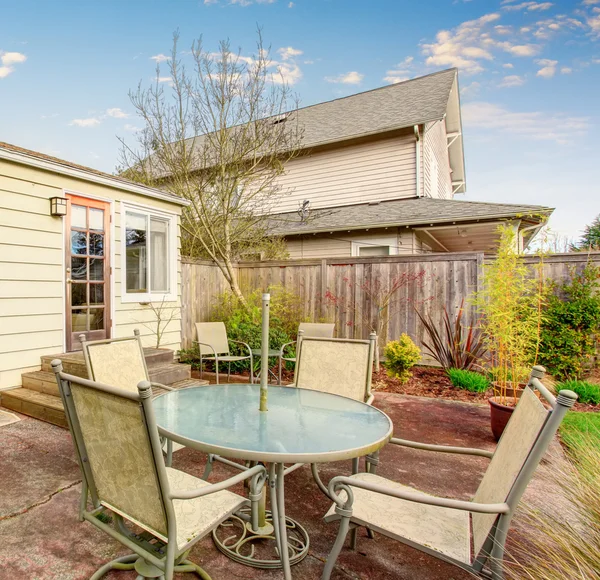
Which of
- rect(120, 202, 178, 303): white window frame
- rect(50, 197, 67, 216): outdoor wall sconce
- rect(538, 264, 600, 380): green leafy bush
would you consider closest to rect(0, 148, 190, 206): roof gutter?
rect(120, 202, 178, 303): white window frame

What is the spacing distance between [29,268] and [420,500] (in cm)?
485

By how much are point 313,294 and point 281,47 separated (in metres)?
5.02

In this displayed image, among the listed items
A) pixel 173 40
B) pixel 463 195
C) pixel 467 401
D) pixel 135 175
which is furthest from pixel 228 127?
pixel 463 195

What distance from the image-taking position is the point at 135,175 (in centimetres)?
886

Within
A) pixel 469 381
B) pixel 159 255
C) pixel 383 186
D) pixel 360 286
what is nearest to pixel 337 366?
pixel 469 381

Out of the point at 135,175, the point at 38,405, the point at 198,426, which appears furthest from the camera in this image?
the point at 135,175

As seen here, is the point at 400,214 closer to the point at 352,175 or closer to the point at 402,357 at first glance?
the point at 352,175

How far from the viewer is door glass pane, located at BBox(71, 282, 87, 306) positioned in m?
4.88

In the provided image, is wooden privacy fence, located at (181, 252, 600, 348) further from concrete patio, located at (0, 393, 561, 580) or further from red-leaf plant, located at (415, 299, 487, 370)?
concrete patio, located at (0, 393, 561, 580)

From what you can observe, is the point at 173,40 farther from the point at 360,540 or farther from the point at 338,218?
the point at 360,540

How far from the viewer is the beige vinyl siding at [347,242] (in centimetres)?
830

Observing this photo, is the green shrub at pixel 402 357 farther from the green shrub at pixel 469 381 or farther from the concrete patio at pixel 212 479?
the concrete patio at pixel 212 479

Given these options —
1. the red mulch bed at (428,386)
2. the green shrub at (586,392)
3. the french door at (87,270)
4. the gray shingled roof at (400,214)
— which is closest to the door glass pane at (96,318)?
the french door at (87,270)

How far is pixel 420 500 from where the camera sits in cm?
135
